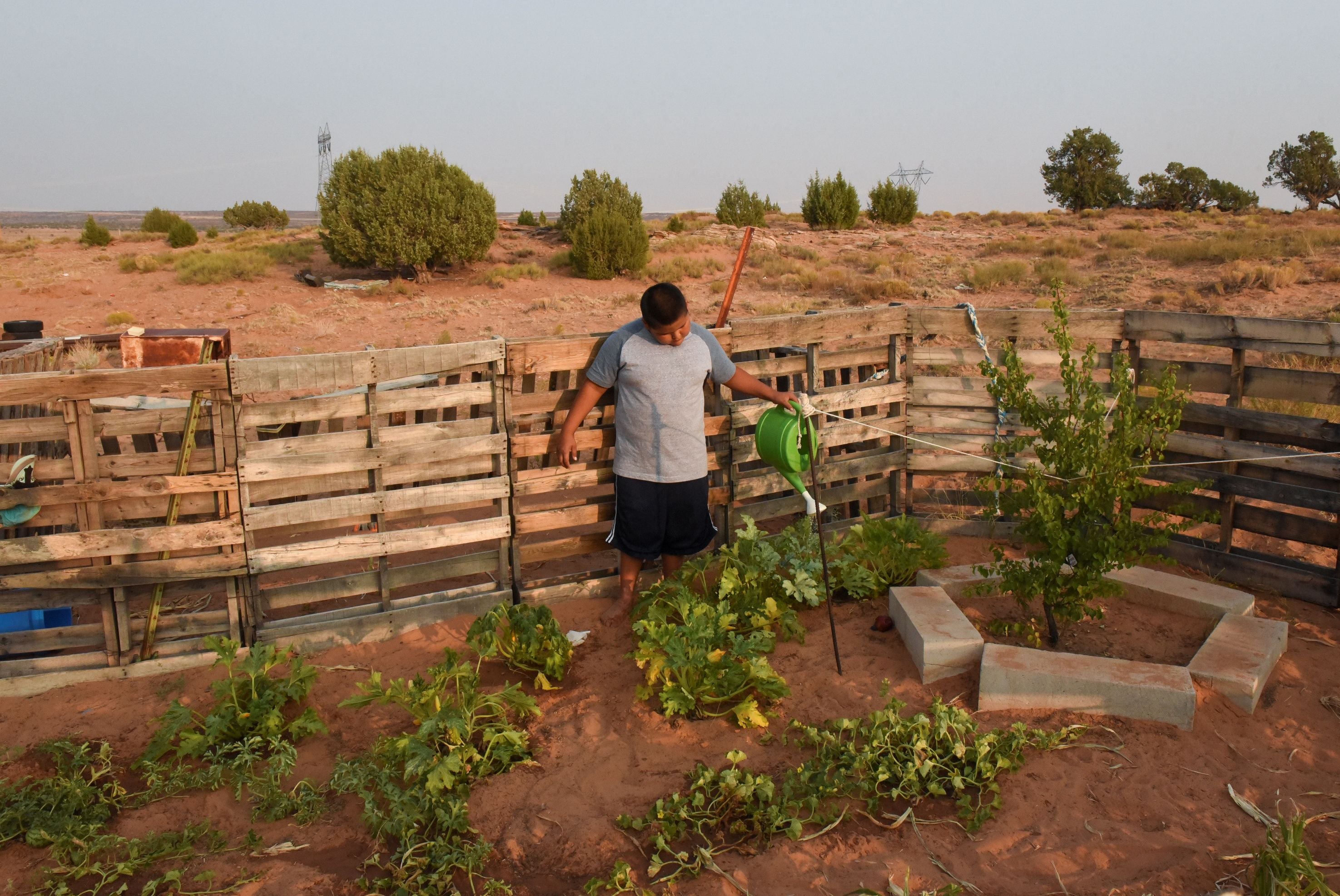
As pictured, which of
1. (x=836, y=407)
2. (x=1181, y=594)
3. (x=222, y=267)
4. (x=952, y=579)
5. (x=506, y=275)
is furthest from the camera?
(x=506, y=275)

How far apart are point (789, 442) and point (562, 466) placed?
4.45ft

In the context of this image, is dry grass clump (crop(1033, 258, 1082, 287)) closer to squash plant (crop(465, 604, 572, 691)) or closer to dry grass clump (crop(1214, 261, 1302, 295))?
dry grass clump (crop(1214, 261, 1302, 295))

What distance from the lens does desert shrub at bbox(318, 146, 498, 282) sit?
24750mm

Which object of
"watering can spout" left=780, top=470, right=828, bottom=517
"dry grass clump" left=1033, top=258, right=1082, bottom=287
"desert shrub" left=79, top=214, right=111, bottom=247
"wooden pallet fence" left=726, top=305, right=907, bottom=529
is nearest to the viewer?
"watering can spout" left=780, top=470, right=828, bottom=517

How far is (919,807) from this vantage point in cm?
369

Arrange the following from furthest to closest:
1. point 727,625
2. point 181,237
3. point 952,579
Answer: point 181,237 → point 952,579 → point 727,625

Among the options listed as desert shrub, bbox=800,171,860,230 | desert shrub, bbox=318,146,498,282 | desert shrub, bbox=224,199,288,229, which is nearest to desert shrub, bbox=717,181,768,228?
desert shrub, bbox=800,171,860,230

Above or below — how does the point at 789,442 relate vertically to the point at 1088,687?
above

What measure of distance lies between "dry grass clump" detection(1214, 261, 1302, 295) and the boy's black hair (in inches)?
649

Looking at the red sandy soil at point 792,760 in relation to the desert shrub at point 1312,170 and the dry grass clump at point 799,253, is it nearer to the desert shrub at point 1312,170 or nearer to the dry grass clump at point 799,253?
the dry grass clump at point 799,253

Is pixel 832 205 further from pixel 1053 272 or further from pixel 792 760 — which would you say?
pixel 792 760

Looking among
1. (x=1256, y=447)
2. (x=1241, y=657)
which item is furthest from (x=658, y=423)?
(x=1256, y=447)

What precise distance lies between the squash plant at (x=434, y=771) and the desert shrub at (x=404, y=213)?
21918mm

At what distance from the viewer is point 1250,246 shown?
21.4 m
